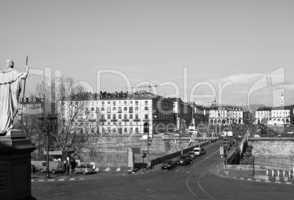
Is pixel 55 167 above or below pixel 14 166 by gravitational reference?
below

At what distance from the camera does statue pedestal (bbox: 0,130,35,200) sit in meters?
14.2

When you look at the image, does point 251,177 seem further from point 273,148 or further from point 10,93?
point 273,148

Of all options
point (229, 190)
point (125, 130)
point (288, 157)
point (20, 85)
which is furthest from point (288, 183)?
point (125, 130)

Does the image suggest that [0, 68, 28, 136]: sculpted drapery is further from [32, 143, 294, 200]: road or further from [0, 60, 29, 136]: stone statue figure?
[32, 143, 294, 200]: road

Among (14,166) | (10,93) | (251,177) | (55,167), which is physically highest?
(10,93)

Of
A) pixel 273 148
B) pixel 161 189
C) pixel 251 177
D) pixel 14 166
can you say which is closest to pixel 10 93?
pixel 14 166

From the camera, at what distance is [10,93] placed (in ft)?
50.3

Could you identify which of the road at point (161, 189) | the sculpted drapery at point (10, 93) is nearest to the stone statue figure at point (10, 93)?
the sculpted drapery at point (10, 93)

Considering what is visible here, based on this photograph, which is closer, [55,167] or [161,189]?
[161,189]

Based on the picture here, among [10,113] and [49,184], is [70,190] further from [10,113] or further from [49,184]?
[10,113]

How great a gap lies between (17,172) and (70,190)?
17.9 meters

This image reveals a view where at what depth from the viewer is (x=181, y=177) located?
137ft

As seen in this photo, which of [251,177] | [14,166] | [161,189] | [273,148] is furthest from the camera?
[273,148]

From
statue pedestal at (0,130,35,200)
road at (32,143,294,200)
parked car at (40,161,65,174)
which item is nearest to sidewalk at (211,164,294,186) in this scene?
road at (32,143,294,200)
